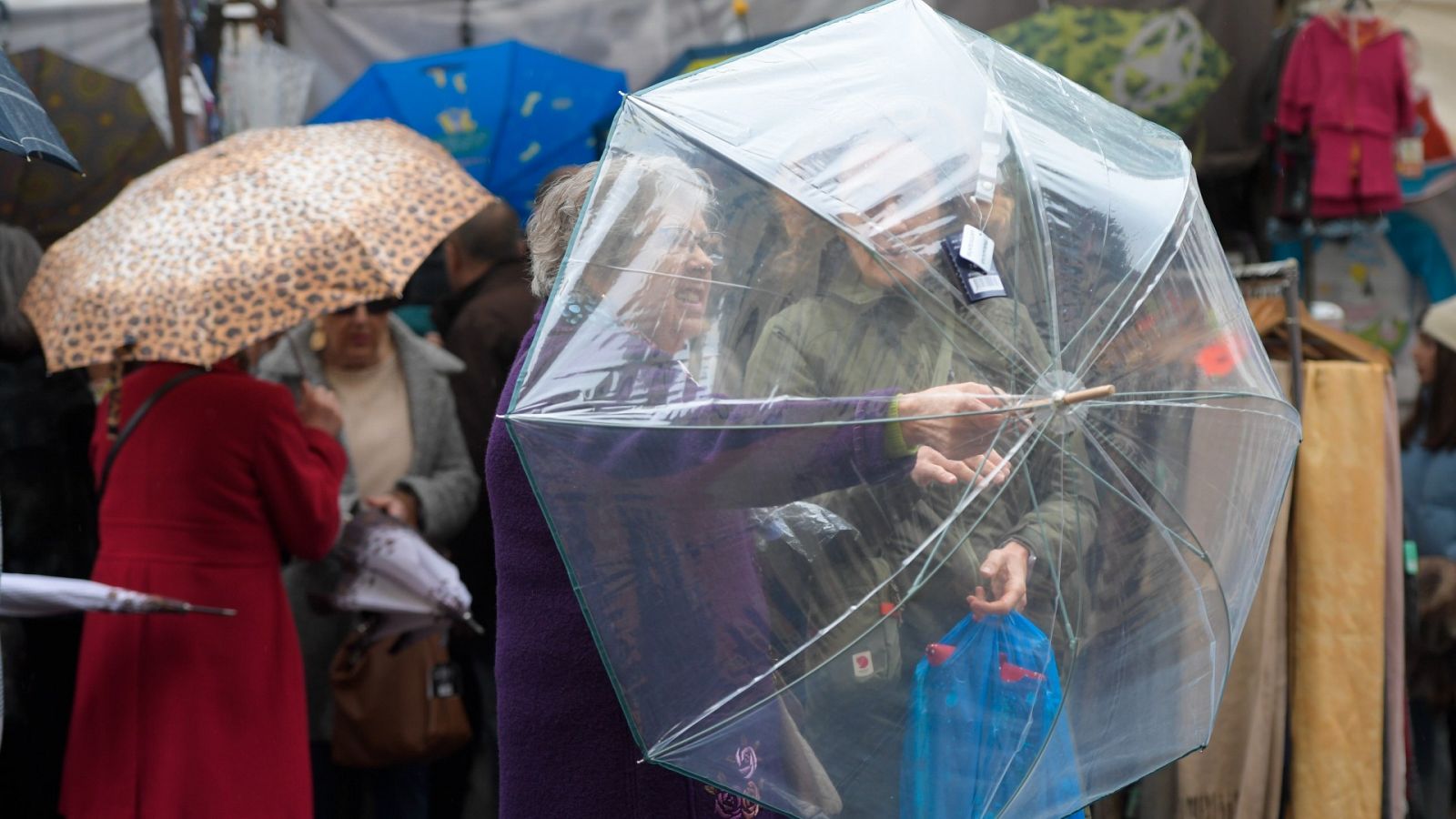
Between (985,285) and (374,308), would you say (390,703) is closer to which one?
(374,308)

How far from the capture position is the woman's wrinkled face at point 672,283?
6.06 feet

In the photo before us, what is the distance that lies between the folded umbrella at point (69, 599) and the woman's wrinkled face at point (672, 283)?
189 centimetres

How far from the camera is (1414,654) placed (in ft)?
14.5

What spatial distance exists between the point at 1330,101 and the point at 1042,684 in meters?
3.85

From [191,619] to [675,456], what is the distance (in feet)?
6.81

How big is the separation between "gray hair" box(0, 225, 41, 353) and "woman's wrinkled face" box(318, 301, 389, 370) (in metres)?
0.83

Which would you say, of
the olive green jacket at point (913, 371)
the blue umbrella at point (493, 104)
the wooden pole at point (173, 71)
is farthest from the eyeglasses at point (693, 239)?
the blue umbrella at point (493, 104)

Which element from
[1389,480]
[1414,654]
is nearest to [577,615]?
[1389,480]

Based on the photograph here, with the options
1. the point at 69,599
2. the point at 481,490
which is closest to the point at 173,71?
the point at 481,490

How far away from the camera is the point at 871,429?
1808 mm

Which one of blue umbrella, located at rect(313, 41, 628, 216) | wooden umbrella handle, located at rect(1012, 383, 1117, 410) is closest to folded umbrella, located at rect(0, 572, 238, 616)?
wooden umbrella handle, located at rect(1012, 383, 1117, 410)

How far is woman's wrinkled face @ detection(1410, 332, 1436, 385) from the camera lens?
4629 millimetres

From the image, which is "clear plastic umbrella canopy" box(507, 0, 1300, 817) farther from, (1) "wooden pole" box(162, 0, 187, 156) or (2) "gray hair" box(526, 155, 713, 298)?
(1) "wooden pole" box(162, 0, 187, 156)

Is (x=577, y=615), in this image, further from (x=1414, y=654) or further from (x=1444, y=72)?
(x=1444, y=72)
